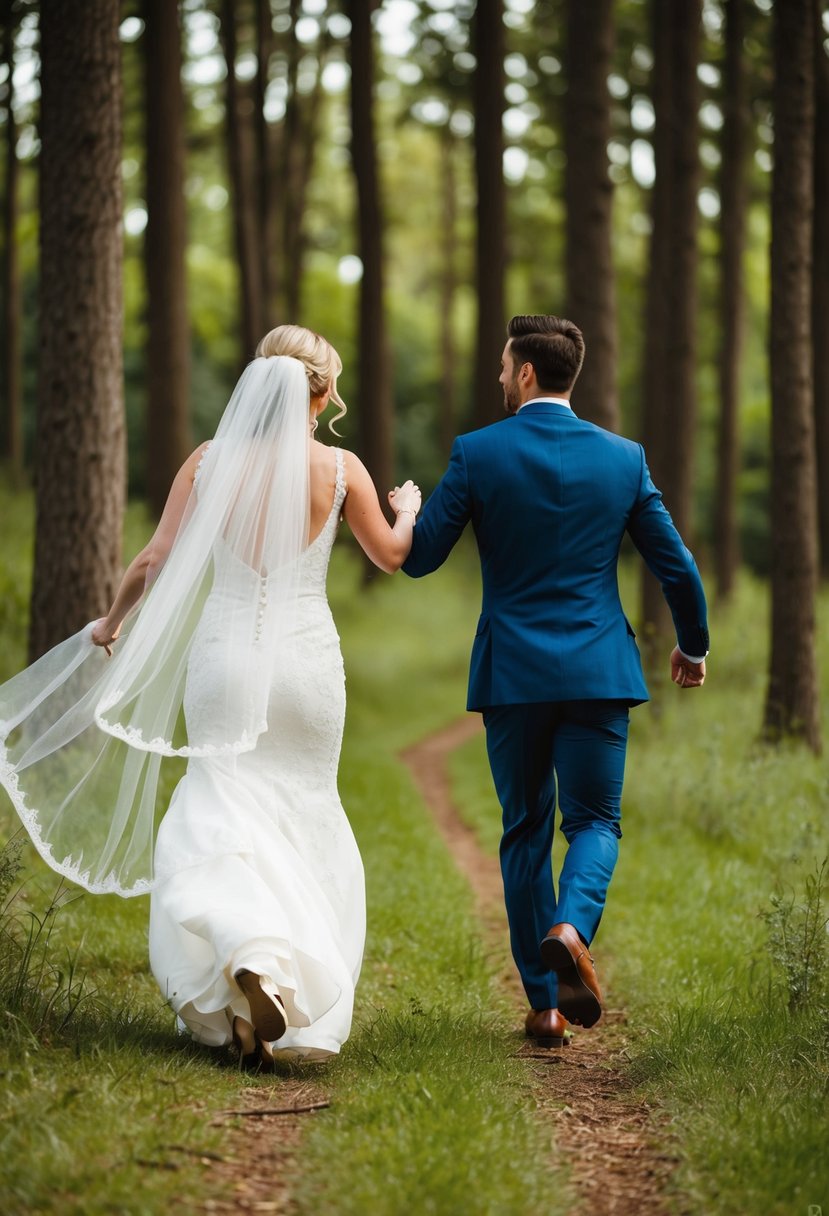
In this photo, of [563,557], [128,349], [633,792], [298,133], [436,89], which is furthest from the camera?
[128,349]

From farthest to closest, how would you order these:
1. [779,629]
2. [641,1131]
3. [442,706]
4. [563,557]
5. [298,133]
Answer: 1. [298,133]
2. [442,706]
3. [779,629]
4. [563,557]
5. [641,1131]

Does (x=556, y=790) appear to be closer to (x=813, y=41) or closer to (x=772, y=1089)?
(x=772, y=1089)

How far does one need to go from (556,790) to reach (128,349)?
30152 millimetres

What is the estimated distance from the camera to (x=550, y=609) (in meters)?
5.12

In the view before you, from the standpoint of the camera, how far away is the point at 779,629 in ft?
37.4

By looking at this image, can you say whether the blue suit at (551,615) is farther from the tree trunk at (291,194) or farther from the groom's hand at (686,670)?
the tree trunk at (291,194)

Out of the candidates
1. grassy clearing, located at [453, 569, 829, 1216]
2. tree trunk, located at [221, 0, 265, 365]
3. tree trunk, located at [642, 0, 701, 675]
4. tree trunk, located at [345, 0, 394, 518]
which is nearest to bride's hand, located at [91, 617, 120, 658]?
grassy clearing, located at [453, 569, 829, 1216]

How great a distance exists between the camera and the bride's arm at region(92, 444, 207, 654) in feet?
17.0

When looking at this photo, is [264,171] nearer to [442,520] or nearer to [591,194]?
[591,194]

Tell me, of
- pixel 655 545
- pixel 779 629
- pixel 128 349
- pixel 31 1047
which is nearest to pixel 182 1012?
pixel 31 1047

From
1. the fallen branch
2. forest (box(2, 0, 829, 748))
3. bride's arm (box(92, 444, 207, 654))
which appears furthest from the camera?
forest (box(2, 0, 829, 748))

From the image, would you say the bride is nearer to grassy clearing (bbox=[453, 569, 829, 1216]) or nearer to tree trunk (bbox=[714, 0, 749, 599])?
grassy clearing (bbox=[453, 569, 829, 1216])

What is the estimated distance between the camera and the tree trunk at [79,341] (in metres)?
8.16

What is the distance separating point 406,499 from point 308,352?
720 mm
